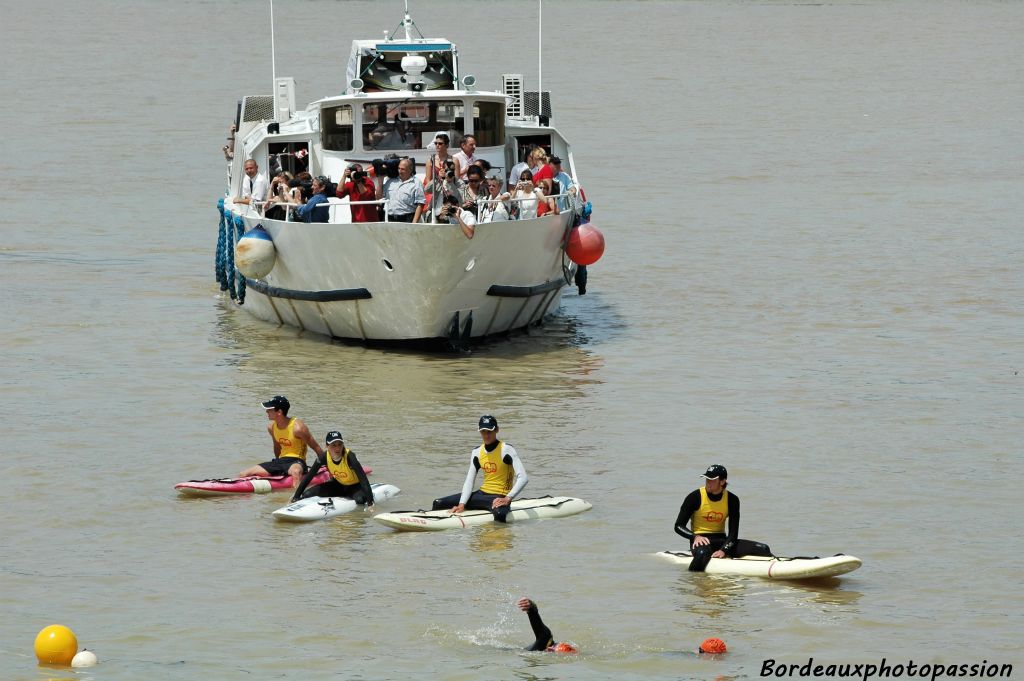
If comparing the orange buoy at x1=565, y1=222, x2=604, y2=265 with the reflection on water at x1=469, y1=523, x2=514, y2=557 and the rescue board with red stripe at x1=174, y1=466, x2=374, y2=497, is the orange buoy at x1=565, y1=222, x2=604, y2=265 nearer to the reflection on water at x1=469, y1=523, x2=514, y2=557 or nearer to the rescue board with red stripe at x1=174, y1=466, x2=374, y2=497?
the rescue board with red stripe at x1=174, y1=466, x2=374, y2=497

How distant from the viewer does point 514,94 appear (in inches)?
1111

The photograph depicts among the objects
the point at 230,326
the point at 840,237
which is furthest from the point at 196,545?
the point at 840,237

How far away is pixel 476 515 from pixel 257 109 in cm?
1527

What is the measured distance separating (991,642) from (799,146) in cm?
3631

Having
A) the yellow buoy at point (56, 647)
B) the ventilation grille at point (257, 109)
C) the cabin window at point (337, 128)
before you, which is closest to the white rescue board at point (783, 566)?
the yellow buoy at point (56, 647)

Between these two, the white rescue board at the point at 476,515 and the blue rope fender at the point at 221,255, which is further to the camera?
the blue rope fender at the point at 221,255

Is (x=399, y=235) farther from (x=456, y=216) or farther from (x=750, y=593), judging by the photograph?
(x=750, y=593)

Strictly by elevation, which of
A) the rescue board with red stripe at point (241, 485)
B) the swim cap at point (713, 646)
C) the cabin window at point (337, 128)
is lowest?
the swim cap at point (713, 646)

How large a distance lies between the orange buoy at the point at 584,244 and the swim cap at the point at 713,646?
12.4 meters

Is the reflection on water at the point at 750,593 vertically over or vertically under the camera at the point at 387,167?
under

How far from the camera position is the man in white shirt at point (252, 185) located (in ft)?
80.6

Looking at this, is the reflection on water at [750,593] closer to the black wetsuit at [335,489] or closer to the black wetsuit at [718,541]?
the black wetsuit at [718,541]

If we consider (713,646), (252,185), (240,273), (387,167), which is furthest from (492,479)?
(252,185)

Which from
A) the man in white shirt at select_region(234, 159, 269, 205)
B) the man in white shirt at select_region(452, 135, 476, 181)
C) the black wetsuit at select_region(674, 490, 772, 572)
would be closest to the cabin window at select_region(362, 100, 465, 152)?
the man in white shirt at select_region(452, 135, 476, 181)
